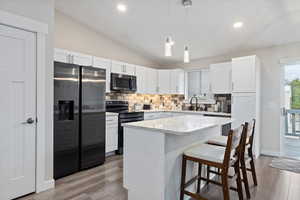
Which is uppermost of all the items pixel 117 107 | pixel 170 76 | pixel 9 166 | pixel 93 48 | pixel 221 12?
pixel 221 12

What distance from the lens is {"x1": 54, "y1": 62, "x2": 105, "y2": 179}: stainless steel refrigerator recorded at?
3.01 metres

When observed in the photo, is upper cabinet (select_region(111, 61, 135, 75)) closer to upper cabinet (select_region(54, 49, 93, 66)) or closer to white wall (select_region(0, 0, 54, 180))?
upper cabinet (select_region(54, 49, 93, 66))

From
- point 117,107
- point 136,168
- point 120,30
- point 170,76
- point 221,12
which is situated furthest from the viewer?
point 170,76

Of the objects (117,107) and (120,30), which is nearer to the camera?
(120,30)

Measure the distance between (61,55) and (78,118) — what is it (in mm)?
1341

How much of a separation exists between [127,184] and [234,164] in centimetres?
131

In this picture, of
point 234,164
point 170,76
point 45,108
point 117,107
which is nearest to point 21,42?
point 45,108

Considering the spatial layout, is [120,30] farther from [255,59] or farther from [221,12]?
[255,59]

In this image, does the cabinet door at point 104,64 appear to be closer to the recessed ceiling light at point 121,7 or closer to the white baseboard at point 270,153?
the recessed ceiling light at point 121,7

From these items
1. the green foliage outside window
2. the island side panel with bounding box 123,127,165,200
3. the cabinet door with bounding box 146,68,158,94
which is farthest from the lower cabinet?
the green foliage outside window

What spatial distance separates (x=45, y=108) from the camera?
268 cm

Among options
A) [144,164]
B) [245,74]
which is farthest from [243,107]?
[144,164]

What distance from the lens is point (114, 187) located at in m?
2.72

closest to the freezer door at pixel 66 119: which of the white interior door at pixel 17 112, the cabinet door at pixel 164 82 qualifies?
the white interior door at pixel 17 112
